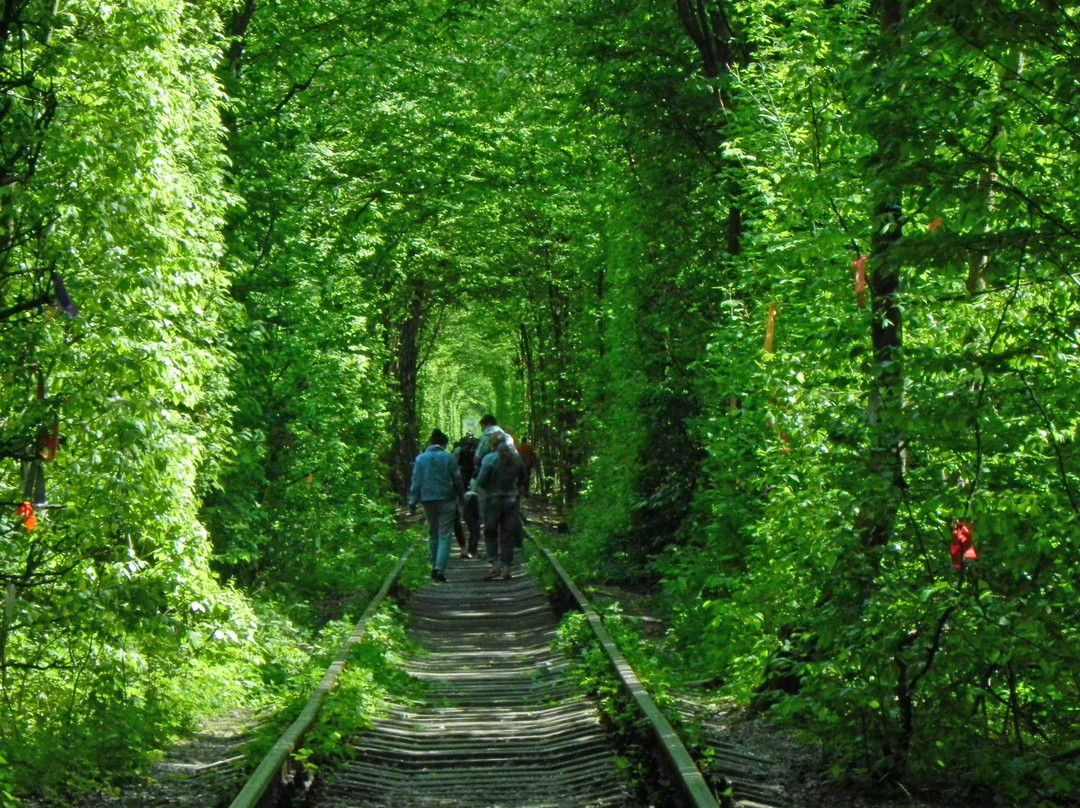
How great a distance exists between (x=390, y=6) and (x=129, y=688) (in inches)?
544

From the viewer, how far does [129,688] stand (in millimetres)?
9586

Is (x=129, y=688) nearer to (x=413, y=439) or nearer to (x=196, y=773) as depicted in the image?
(x=196, y=773)

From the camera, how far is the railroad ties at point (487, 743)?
7.91 m

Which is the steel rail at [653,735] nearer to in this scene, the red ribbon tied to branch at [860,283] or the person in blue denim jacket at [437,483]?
the red ribbon tied to branch at [860,283]

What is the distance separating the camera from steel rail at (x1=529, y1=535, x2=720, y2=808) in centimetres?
656

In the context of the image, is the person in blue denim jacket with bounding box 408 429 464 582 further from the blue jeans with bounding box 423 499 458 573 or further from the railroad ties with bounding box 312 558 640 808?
the railroad ties with bounding box 312 558 640 808

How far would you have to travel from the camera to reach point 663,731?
7.96 metres

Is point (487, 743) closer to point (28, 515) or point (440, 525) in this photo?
point (28, 515)

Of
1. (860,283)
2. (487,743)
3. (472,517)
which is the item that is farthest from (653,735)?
(472,517)

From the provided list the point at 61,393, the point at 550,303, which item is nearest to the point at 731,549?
the point at 61,393

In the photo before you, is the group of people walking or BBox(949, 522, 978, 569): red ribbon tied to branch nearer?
BBox(949, 522, 978, 569): red ribbon tied to branch

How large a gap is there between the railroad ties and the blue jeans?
14.3 feet

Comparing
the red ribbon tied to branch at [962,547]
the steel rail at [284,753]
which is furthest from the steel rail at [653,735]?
the red ribbon tied to branch at [962,547]

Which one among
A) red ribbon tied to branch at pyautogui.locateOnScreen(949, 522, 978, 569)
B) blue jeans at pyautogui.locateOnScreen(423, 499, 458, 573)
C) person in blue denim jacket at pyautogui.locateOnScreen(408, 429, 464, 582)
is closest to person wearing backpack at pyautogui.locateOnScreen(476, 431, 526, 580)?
person in blue denim jacket at pyautogui.locateOnScreen(408, 429, 464, 582)
